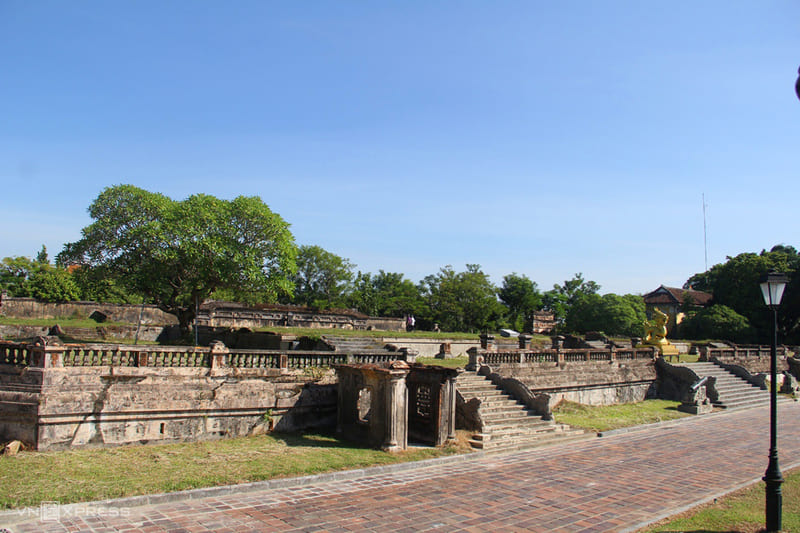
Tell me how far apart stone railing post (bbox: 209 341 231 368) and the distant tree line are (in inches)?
361

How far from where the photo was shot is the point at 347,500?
33.3 feet

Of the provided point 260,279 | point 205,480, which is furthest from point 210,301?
point 205,480

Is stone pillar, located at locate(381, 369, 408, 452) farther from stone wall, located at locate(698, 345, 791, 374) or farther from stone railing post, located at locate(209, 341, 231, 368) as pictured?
stone wall, located at locate(698, 345, 791, 374)

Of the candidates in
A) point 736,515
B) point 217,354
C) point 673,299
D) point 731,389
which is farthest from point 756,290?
point 217,354

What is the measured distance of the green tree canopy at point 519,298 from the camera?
5988 centimetres

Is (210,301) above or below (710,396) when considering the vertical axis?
above

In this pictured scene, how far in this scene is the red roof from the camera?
2697 inches

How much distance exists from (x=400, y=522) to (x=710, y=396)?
72.5ft

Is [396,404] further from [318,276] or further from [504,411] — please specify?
[318,276]

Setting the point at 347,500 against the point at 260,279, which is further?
the point at 260,279

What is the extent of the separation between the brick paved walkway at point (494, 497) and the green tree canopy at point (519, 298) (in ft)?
143

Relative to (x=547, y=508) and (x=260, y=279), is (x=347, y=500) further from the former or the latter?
(x=260, y=279)

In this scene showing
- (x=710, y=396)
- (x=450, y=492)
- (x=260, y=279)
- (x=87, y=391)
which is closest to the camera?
(x=450, y=492)

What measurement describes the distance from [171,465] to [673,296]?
2822 inches
